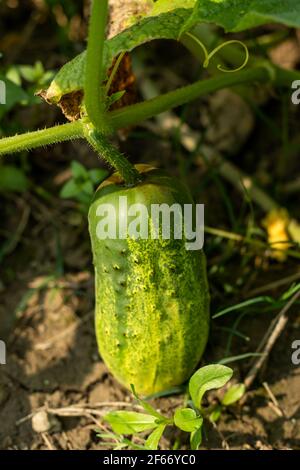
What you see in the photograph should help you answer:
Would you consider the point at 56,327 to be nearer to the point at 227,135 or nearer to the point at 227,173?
the point at 227,173

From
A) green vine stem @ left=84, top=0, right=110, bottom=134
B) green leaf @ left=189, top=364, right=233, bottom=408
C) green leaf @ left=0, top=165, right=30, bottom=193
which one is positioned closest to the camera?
green vine stem @ left=84, top=0, right=110, bottom=134

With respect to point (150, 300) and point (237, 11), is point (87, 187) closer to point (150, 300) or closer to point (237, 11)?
point (150, 300)

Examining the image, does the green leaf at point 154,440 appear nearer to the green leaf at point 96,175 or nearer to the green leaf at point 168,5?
the green leaf at point 96,175

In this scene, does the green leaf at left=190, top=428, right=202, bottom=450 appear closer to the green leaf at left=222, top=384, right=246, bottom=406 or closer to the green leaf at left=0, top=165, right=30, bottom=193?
the green leaf at left=222, top=384, right=246, bottom=406

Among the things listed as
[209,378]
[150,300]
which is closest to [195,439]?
[209,378]

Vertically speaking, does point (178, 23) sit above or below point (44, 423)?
above

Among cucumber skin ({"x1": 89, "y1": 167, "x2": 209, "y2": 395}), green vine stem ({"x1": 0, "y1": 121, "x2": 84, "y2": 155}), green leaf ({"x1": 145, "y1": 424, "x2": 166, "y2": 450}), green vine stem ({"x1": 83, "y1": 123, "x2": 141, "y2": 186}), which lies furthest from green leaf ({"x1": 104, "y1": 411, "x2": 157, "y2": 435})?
green vine stem ({"x1": 0, "y1": 121, "x2": 84, "y2": 155})
